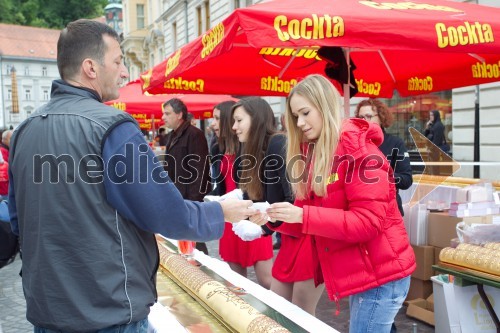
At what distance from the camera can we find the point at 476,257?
3555mm

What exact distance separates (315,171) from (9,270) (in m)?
6.27

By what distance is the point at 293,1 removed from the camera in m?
3.90

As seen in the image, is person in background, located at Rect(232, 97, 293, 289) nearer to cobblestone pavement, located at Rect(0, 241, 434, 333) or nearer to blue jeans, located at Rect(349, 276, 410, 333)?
blue jeans, located at Rect(349, 276, 410, 333)

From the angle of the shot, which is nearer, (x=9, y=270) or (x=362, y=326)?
(x=362, y=326)

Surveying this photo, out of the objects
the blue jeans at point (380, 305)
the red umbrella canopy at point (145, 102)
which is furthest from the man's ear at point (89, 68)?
the red umbrella canopy at point (145, 102)

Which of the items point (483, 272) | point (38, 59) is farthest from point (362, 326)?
point (38, 59)

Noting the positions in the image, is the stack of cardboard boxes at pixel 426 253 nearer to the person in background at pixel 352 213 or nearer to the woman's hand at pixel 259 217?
the person in background at pixel 352 213

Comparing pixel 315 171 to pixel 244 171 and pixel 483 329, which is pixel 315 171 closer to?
pixel 244 171

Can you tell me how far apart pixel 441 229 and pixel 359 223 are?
2730 mm

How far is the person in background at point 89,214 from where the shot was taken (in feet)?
5.47

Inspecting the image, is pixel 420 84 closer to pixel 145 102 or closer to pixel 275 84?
pixel 275 84

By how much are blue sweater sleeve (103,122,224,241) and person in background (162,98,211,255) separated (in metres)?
4.60

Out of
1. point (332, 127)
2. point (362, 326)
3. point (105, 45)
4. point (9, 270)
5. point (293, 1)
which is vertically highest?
point (293, 1)

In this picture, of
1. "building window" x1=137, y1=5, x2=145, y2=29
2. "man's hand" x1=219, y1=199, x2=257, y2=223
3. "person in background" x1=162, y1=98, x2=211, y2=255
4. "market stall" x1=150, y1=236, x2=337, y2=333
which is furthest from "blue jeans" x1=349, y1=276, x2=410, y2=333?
"building window" x1=137, y1=5, x2=145, y2=29
